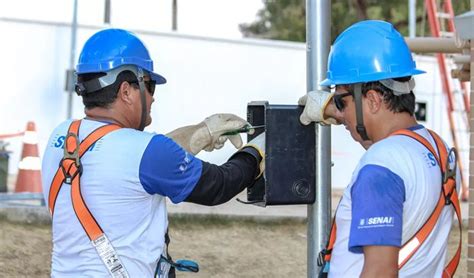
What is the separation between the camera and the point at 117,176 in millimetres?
2908

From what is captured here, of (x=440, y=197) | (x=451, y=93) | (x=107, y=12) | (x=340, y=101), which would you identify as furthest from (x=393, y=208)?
(x=107, y=12)

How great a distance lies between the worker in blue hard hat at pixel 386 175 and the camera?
237 cm

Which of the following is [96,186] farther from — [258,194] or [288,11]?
[288,11]

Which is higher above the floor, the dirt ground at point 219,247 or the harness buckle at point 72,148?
the harness buckle at point 72,148

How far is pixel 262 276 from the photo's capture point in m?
7.36

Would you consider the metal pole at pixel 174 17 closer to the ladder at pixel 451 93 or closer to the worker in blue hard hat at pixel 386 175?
the ladder at pixel 451 93

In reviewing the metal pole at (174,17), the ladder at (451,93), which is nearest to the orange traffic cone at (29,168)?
the ladder at (451,93)

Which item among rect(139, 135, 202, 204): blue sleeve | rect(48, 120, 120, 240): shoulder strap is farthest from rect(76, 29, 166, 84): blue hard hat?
rect(139, 135, 202, 204): blue sleeve

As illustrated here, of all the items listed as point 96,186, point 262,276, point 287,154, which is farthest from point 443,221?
point 262,276

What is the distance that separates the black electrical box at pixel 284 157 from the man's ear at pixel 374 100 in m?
0.78

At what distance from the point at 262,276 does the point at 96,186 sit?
182 inches

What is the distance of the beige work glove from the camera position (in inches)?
136

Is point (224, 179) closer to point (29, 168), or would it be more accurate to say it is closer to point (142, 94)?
point (142, 94)

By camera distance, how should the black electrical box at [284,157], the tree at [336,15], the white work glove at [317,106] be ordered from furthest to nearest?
the tree at [336,15] < the black electrical box at [284,157] < the white work glove at [317,106]
